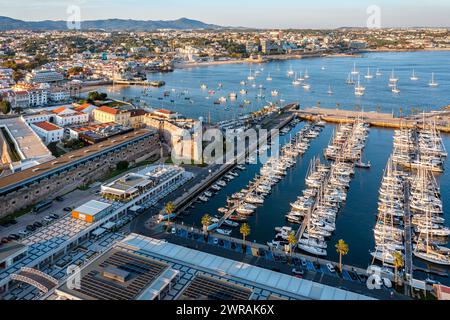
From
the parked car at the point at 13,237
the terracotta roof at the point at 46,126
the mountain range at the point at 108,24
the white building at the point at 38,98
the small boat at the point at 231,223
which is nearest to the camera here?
the parked car at the point at 13,237

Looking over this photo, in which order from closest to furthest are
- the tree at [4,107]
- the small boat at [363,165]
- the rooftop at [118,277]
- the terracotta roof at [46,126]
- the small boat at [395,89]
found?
the rooftop at [118,277], the small boat at [363,165], the terracotta roof at [46,126], the tree at [4,107], the small boat at [395,89]

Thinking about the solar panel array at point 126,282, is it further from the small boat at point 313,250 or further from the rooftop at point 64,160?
the rooftop at point 64,160

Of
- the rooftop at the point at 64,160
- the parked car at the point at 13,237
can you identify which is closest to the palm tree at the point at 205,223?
the parked car at the point at 13,237

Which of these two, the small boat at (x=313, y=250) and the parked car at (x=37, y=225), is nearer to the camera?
the small boat at (x=313, y=250)

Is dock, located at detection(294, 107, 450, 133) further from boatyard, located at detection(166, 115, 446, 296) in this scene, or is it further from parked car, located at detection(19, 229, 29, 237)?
parked car, located at detection(19, 229, 29, 237)
